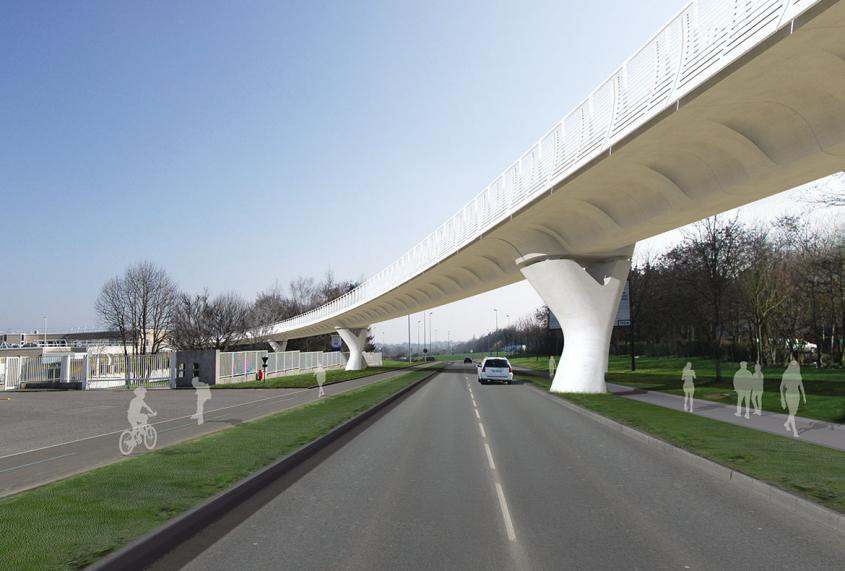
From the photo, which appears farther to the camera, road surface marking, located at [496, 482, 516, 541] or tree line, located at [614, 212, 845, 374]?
tree line, located at [614, 212, 845, 374]

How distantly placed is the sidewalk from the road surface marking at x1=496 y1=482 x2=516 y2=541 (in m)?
7.13

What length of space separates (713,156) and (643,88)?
3082mm

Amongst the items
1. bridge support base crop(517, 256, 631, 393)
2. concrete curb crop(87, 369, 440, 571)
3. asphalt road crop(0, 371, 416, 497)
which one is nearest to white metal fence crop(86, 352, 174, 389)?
asphalt road crop(0, 371, 416, 497)

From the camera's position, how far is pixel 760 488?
8484mm

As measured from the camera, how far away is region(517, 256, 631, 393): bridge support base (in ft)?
89.7

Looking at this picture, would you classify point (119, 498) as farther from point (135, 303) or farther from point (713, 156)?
point (135, 303)

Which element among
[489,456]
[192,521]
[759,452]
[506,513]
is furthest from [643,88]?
[192,521]

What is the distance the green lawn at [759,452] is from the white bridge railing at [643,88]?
262 inches

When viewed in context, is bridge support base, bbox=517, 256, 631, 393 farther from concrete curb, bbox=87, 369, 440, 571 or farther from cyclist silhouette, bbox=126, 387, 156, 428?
cyclist silhouette, bbox=126, 387, 156, 428

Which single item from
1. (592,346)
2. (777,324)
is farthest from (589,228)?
(777,324)

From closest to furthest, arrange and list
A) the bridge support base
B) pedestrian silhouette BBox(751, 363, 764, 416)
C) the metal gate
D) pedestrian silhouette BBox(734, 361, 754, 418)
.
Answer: pedestrian silhouette BBox(751, 363, 764, 416)
pedestrian silhouette BBox(734, 361, 754, 418)
the bridge support base
the metal gate

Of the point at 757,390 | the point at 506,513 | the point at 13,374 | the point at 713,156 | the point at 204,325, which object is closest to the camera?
the point at 506,513

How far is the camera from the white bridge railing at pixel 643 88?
11062 millimetres

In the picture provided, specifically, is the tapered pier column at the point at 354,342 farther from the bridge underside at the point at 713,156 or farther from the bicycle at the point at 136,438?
the bicycle at the point at 136,438
